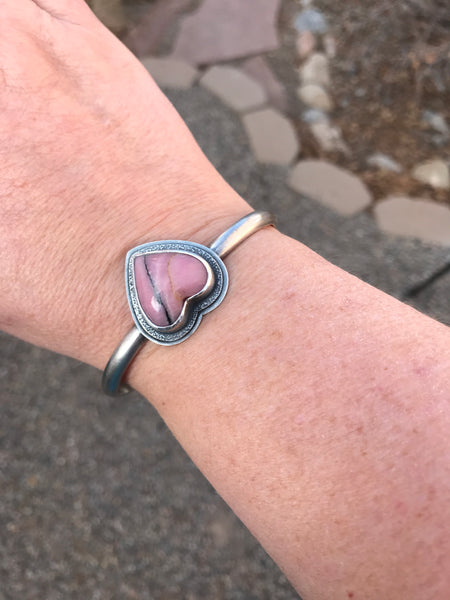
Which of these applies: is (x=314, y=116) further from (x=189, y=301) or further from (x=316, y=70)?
(x=189, y=301)

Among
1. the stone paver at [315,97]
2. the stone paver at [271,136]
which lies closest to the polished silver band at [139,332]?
the stone paver at [271,136]

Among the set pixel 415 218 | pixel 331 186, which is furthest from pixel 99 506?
pixel 415 218

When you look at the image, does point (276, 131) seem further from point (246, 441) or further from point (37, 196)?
point (246, 441)

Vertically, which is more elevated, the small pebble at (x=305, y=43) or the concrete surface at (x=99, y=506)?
the small pebble at (x=305, y=43)

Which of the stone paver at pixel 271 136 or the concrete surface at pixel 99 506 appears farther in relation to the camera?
the stone paver at pixel 271 136

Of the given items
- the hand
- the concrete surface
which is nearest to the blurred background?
the concrete surface

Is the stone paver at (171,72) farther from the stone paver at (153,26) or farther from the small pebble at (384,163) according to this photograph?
the small pebble at (384,163)

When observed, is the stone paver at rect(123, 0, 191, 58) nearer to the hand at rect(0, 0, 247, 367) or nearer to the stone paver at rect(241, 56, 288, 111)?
the stone paver at rect(241, 56, 288, 111)

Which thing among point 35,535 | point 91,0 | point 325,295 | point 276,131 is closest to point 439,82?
point 276,131
